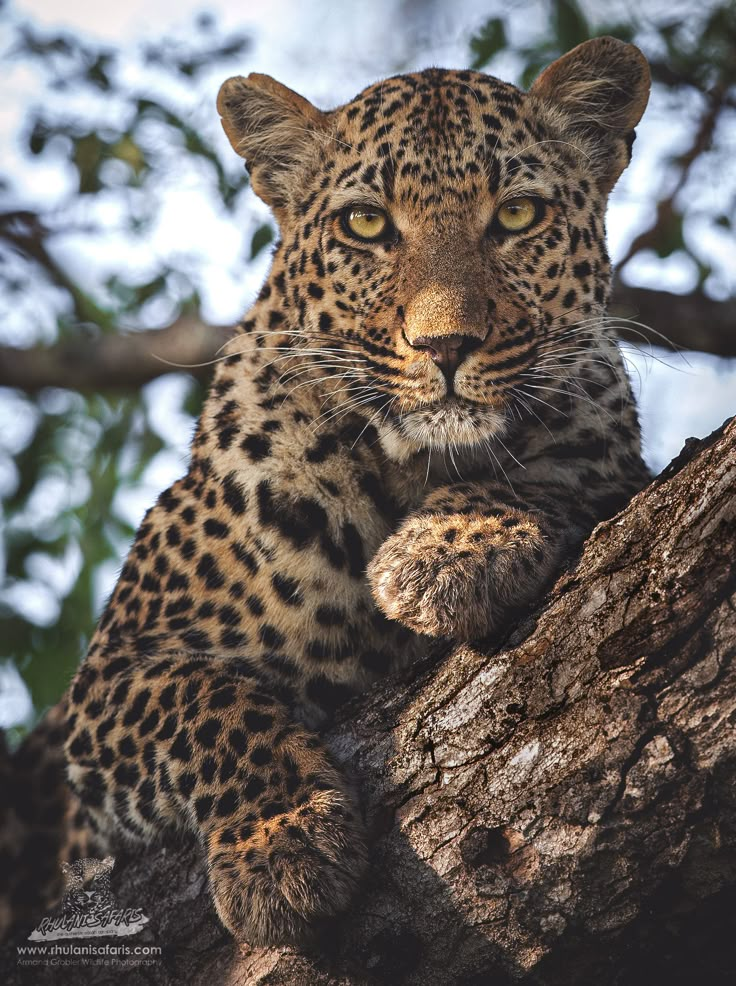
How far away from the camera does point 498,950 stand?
12.0 ft

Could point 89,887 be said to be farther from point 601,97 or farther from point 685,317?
point 685,317

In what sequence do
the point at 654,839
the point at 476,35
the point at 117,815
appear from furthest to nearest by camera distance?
the point at 476,35 < the point at 117,815 < the point at 654,839

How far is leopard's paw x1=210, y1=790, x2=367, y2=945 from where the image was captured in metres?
3.81

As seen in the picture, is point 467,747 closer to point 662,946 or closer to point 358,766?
point 358,766

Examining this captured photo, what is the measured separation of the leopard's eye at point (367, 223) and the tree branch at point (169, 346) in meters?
2.24

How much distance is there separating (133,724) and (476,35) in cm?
448

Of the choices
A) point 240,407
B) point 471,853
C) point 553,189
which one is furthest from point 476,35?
point 471,853

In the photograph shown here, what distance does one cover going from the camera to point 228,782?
14.2ft

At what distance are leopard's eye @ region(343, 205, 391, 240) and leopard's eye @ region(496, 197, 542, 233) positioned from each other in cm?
49

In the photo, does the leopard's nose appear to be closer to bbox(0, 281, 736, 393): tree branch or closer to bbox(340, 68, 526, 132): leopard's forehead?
bbox(340, 68, 526, 132): leopard's forehead

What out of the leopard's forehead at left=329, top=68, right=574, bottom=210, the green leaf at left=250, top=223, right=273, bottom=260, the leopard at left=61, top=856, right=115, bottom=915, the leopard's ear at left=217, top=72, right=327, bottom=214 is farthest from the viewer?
the green leaf at left=250, top=223, right=273, bottom=260

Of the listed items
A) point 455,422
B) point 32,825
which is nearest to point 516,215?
point 455,422

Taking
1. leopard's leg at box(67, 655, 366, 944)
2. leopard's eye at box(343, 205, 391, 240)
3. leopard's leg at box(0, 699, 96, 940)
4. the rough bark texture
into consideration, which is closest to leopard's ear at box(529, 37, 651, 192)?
leopard's eye at box(343, 205, 391, 240)

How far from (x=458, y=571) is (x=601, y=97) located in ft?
8.89
